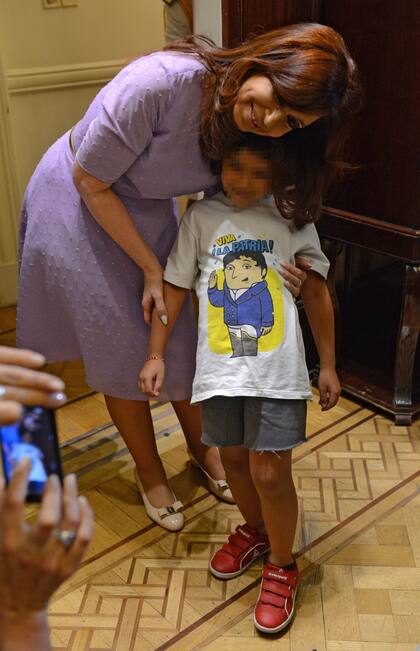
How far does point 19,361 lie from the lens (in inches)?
31.0

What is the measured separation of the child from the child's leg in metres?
0.04

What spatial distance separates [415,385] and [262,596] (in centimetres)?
109

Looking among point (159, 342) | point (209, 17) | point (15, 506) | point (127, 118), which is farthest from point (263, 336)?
point (209, 17)

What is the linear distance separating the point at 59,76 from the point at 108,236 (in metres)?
1.60

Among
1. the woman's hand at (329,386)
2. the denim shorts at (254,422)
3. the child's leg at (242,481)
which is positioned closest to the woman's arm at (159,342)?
the denim shorts at (254,422)

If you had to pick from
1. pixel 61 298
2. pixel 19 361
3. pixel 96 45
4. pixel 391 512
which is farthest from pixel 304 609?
pixel 96 45

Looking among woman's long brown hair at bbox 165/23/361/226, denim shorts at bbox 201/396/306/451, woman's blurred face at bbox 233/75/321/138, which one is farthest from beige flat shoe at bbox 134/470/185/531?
woman's blurred face at bbox 233/75/321/138

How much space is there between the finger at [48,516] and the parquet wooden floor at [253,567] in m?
0.95

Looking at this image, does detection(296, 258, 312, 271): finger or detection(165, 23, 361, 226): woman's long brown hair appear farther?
detection(296, 258, 312, 271): finger

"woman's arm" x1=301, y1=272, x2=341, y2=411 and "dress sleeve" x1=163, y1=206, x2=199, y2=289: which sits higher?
"dress sleeve" x1=163, y1=206, x2=199, y2=289

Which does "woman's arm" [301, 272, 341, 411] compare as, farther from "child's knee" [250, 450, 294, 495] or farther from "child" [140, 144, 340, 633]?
"child's knee" [250, 450, 294, 495]

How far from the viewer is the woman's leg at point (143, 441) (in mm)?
1909

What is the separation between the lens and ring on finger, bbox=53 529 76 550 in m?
0.78

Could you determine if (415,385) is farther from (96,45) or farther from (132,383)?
(96,45)
